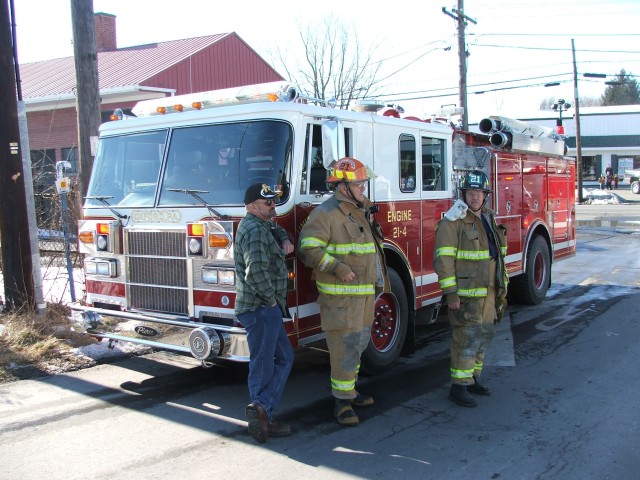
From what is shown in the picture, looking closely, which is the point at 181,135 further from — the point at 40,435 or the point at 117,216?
the point at 40,435

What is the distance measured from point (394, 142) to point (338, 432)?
2896 mm

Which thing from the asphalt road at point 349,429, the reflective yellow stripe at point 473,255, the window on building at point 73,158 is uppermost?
the window on building at point 73,158

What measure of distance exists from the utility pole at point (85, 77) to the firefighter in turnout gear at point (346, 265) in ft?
15.4

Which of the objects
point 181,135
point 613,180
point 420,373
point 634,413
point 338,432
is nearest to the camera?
point 338,432

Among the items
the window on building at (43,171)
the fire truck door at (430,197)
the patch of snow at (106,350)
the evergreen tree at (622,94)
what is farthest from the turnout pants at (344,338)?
the evergreen tree at (622,94)

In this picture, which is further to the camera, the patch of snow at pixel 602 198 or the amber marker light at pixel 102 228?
the patch of snow at pixel 602 198

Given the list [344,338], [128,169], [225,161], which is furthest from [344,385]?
[128,169]

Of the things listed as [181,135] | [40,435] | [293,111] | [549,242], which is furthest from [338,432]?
[549,242]

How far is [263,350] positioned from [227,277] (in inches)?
28.1

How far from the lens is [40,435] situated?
14.9ft

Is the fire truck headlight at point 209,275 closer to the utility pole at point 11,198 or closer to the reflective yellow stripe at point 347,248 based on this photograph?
the reflective yellow stripe at point 347,248

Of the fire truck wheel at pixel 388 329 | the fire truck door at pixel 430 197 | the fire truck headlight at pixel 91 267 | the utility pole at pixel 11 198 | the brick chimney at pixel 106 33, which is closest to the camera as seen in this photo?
the fire truck headlight at pixel 91 267

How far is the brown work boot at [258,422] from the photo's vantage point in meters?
4.30

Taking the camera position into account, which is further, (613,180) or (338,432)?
(613,180)
